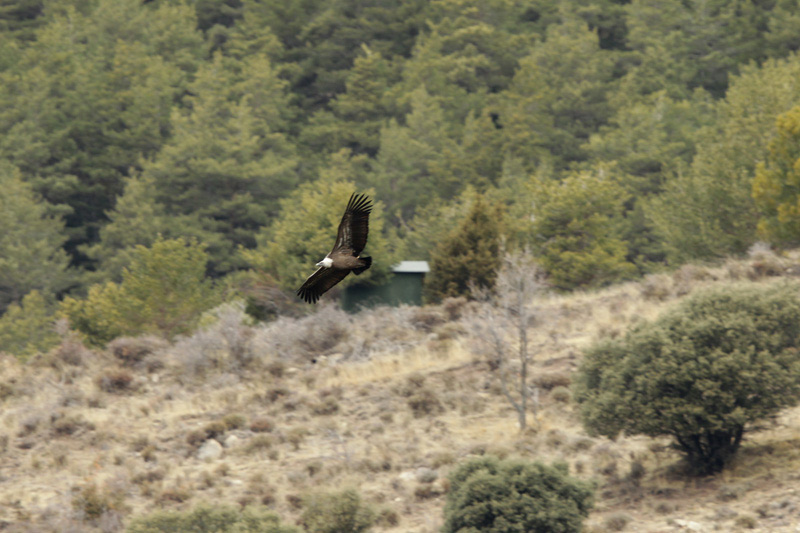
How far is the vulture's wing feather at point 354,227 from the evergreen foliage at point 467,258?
58.4ft

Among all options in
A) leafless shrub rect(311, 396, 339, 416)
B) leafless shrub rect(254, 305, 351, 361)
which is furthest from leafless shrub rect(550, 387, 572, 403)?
leafless shrub rect(254, 305, 351, 361)

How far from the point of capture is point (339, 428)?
2016 centimetres

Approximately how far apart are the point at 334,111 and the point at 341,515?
5078cm

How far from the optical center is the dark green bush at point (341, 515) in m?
14.8

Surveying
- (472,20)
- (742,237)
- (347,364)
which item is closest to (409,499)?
(347,364)

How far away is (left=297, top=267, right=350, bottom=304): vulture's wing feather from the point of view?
30.1 ft

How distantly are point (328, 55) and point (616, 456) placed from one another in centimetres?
5224

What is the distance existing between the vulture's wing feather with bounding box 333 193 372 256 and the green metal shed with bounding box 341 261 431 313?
18.7 metres

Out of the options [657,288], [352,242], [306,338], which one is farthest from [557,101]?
[352,242]

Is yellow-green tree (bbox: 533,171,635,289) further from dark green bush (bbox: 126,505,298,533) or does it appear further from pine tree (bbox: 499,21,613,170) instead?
dark green bush (bbox: 126,505,298,533)

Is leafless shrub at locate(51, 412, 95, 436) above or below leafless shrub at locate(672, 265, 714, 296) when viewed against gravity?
below

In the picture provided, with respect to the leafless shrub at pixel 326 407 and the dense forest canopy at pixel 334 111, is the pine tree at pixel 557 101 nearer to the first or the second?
the dense forest canopy at pixel 334 111

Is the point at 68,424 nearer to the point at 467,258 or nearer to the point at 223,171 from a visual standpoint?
the point at 467,258

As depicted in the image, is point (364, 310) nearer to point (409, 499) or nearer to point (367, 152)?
point (409, 499)
